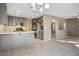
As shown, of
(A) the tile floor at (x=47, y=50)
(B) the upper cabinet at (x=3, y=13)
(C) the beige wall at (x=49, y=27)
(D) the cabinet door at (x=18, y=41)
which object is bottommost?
(A) the tile floor at (x=47, y=50)

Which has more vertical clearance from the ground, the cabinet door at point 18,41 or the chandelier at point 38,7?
the chandelier at point 38,7

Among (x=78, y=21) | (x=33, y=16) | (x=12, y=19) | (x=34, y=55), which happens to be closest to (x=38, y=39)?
(x=34, y=55)

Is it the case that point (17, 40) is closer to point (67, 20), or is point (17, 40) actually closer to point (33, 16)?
point (33, 16)

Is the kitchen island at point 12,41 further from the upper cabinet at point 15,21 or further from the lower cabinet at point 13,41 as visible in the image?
the upper cabinet at point 15,21

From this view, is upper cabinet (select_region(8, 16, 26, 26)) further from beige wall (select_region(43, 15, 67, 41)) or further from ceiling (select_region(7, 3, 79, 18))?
beige wall (select_region(43, 15, 67, 41))

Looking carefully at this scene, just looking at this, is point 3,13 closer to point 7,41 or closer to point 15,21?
point 15,21

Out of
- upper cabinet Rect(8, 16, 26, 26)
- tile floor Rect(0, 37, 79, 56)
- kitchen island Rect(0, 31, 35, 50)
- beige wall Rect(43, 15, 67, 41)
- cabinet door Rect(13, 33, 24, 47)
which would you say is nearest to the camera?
upper cabinet Rect(8, 16, 26, 26)

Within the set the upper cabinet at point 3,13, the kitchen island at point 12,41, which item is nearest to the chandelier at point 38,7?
the upper cabinet at point 3,13

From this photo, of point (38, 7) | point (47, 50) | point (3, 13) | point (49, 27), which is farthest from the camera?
point (49, 27)


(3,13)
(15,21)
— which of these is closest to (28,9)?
(15,21)

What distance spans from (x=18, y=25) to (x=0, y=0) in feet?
2.50

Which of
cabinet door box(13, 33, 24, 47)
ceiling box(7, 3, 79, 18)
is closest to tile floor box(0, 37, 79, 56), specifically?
cabinet door box(13, 33, 24, 47)

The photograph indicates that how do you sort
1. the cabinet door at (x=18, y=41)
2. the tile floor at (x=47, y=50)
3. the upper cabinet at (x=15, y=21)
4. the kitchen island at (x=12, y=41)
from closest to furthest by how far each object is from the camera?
the upper cabinet at (x=15, y=21)
the tile floor at (x=47, y=50)
the kitchen island at (x=12, y=41)
the cabinet door at (x=18, y=41)

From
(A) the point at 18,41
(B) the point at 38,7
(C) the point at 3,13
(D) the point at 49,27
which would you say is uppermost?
(B) the point at 38,7
